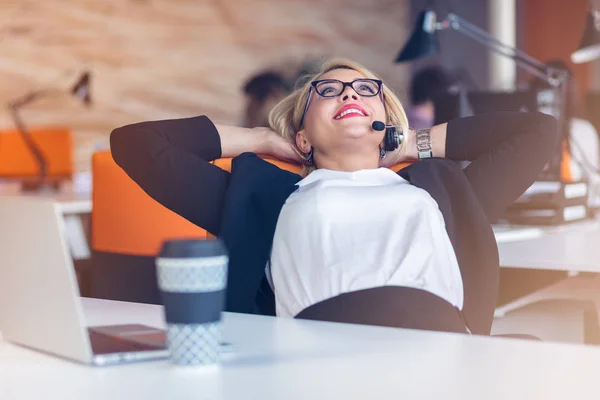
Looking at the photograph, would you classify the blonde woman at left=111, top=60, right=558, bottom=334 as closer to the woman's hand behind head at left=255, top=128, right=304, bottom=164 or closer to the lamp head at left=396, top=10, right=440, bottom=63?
the woman's hand behind head at left=255, top=128, right=304, bottom=164

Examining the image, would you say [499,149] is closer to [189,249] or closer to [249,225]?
[249,225]

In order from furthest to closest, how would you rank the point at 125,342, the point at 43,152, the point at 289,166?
1. the point at 43,152
2. the point at 289,166
3. the point at 125,342

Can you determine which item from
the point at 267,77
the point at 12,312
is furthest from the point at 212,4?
the point at 12,312

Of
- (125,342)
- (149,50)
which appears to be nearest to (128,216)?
(125,342)

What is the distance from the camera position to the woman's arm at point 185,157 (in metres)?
1.77

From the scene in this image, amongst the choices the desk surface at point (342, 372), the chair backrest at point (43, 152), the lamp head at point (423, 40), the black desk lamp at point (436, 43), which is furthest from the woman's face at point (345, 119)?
the chair backrest at point (43, 152)

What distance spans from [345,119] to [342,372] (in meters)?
0.91

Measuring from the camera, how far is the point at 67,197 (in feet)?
12.4

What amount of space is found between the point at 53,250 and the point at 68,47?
492 centimetres

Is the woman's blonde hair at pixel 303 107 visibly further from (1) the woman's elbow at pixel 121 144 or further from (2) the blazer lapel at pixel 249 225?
(1) the woman's elbow at pixel 121 144

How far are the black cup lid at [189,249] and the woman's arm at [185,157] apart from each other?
845mm

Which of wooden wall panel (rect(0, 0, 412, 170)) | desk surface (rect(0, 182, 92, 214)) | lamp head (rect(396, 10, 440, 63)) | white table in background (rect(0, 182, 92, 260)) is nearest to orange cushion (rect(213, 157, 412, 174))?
desk surface (rect(0, 182, 92, 214))

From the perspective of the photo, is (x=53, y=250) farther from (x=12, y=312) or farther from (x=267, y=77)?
(x=267, y=77)

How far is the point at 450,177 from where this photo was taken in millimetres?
1761
